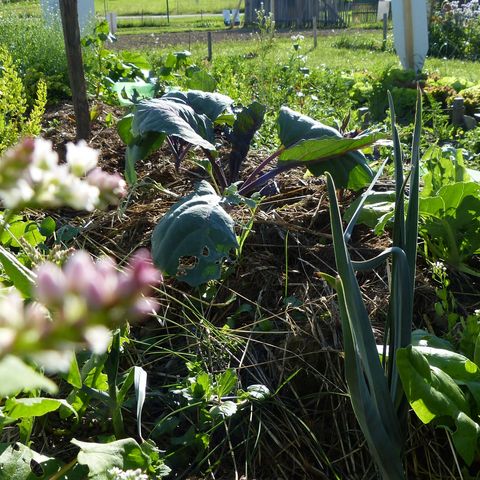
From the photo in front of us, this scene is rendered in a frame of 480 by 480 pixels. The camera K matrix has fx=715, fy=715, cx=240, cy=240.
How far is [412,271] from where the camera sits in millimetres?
1578

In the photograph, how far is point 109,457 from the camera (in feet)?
4.83

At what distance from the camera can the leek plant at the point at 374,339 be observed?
4.61 ft

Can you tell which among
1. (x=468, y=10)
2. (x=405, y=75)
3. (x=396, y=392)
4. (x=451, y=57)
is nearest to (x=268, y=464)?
(x=396, y=392)

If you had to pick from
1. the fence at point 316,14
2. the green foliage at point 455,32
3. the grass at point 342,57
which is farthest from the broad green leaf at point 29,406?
the fence at point 316,14

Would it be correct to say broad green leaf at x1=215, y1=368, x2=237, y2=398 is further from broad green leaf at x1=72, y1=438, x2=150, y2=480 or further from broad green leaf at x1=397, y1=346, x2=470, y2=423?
broad green leaf at x1=397, y1=346, x2=470, y2=423

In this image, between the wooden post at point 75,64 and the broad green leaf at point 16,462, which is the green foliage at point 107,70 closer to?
the wooden post at point 75,64

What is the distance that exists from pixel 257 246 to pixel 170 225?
52 centimetres

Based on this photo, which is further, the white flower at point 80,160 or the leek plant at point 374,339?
the leek plant at point 374,339

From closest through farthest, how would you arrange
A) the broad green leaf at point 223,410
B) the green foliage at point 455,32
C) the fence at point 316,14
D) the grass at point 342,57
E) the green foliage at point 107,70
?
the broad green leaf at point 223,410 < the green foliage at point 107,70 < the grass at point 342,57 < the green foliage at point 455,32 < the fence at point 316,14

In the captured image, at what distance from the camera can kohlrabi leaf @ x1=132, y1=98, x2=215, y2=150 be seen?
226cm

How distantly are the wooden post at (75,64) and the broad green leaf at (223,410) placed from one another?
2.03 meters

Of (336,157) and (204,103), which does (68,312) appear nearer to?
(336,157)

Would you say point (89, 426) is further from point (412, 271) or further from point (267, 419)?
point (412, 271)

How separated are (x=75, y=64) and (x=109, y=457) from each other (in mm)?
2394
